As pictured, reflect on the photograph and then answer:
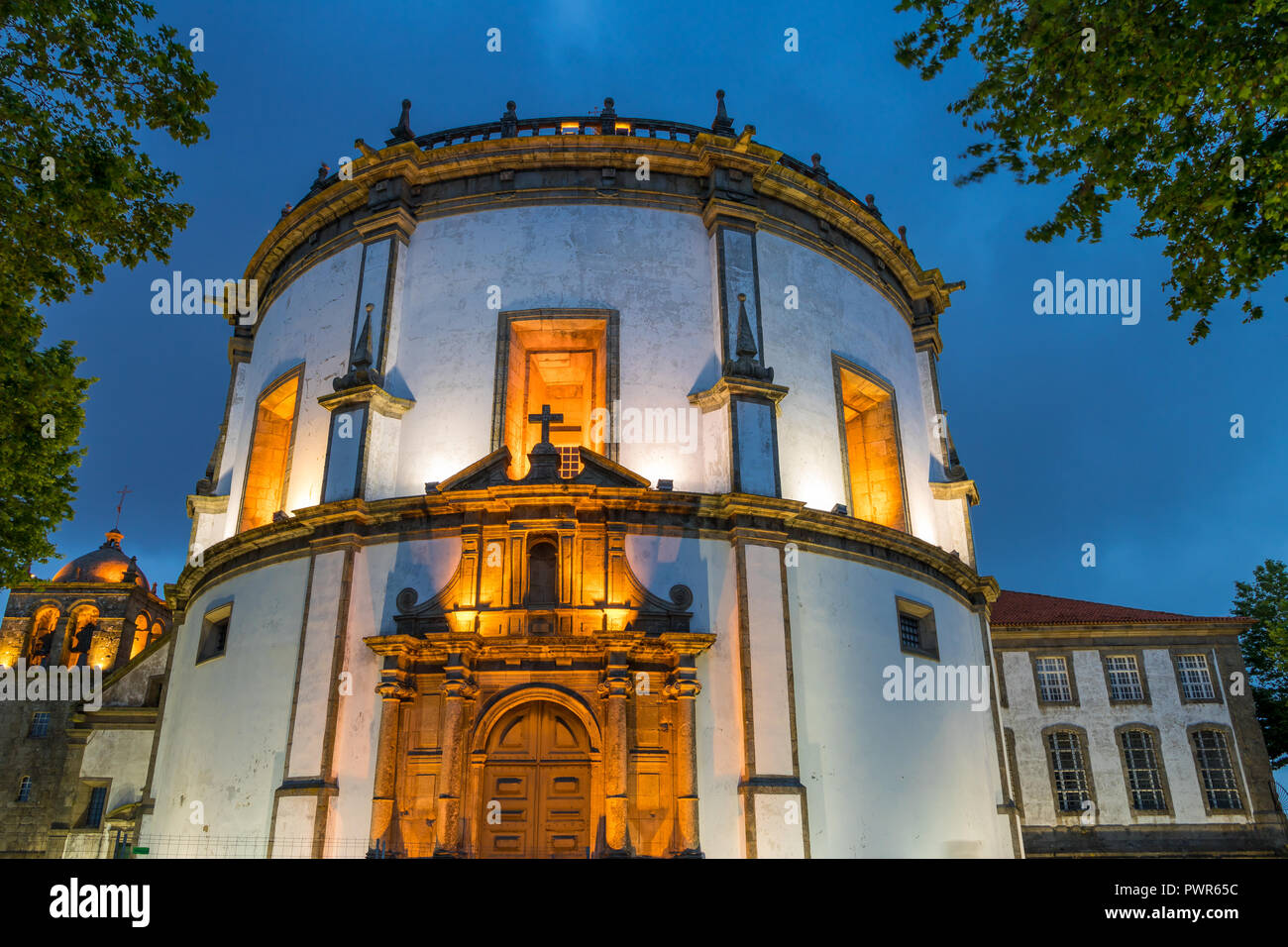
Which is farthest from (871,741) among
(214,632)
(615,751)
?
(214,632)

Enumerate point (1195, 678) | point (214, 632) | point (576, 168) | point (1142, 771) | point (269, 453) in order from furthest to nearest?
point (1195, 678)
point (1142, 771)
point (269, 453)
point (576, 168)
point (214, 632)

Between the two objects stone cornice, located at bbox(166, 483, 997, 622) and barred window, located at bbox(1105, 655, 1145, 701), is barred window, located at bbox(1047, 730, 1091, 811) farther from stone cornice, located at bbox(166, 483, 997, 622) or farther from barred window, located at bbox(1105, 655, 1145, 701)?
stone cornice, located at bbox(166, 483, 997, 622)

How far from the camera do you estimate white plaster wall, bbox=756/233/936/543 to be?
19.8m

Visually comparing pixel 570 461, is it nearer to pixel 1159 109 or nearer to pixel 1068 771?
pixel 1159 109

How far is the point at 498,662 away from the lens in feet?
52.7

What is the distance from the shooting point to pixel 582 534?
17188 mm

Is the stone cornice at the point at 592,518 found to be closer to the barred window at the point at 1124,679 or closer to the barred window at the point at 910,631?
the barred window at the point at 910,631

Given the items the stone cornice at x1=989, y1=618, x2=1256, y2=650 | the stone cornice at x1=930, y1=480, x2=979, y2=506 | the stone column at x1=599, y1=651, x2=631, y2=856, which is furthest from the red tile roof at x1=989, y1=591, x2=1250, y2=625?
the stone column at x1=599, y1=651, x2=631, y2=856

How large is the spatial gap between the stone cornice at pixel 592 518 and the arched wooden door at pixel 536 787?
364cm

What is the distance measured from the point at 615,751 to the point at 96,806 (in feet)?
72.3

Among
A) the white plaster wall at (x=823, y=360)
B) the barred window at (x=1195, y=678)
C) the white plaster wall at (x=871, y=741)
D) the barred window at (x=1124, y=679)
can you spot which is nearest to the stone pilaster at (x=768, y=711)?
the white plaster wall at (x=871, y=741)

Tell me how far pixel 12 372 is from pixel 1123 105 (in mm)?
13592

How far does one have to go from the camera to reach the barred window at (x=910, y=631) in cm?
1933
